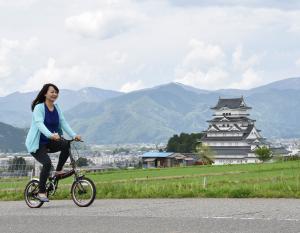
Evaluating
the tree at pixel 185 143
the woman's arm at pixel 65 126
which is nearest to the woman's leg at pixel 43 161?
the woman's arm at pixel 65 126

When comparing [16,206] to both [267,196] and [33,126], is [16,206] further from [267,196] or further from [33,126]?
[267,196]

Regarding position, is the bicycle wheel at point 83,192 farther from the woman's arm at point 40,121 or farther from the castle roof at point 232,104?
the castle roof at point 232,104

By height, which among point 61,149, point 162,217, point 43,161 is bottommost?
point 162,217

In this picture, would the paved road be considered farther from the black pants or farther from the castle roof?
the castle roof

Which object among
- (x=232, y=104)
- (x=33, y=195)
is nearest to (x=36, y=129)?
(x=33, y=195)

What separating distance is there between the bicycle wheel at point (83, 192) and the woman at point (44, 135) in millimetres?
359

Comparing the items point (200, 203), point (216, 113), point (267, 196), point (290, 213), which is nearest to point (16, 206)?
point (200, 203)

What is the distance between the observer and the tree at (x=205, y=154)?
9908cm

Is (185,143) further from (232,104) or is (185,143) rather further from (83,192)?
(83,192)

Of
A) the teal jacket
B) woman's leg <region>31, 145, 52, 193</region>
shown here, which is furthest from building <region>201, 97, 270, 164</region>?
the teal jacket

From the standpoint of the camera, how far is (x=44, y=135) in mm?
9219

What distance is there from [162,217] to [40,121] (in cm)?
268

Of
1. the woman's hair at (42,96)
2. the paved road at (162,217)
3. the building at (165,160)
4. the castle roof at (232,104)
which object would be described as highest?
the castle roof at (232,104)

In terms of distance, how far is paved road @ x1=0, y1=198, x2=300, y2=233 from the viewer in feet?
20.7
